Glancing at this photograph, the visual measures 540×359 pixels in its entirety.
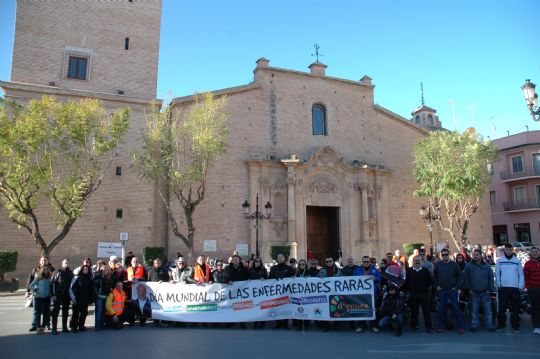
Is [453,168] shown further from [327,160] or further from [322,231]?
[322,231]

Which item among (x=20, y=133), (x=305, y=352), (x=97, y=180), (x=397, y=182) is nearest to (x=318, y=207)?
(x=397, y=182)

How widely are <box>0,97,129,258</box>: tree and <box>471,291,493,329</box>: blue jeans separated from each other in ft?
49.9

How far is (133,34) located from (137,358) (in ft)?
71.3

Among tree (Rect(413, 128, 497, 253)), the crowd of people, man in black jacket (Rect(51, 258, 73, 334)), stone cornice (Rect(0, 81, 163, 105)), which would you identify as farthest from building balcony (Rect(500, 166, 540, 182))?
man in black jacket (Rect(51, 258, 73, 334))

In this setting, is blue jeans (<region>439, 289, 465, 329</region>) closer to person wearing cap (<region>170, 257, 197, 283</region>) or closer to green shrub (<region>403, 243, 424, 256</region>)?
person wearing cap (<region>170, 257, 197, 283</region>)

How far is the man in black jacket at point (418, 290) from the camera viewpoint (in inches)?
397

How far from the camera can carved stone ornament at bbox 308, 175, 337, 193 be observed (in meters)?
27.2

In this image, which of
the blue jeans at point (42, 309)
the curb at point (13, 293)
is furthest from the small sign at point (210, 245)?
the blue jeans at point (42, 309)

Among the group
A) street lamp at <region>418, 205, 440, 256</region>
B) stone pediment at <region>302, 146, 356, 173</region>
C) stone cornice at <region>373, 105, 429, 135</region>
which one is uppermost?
stone cornice at <region>373, 105, 429, 135</region>

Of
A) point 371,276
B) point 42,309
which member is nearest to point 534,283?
point 371,276

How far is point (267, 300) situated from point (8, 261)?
14.3m

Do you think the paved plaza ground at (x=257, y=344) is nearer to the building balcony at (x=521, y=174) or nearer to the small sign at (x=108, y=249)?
the small sign at (x=108, y=249)

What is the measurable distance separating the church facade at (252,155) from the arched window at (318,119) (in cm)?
8

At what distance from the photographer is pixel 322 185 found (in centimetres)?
2730
